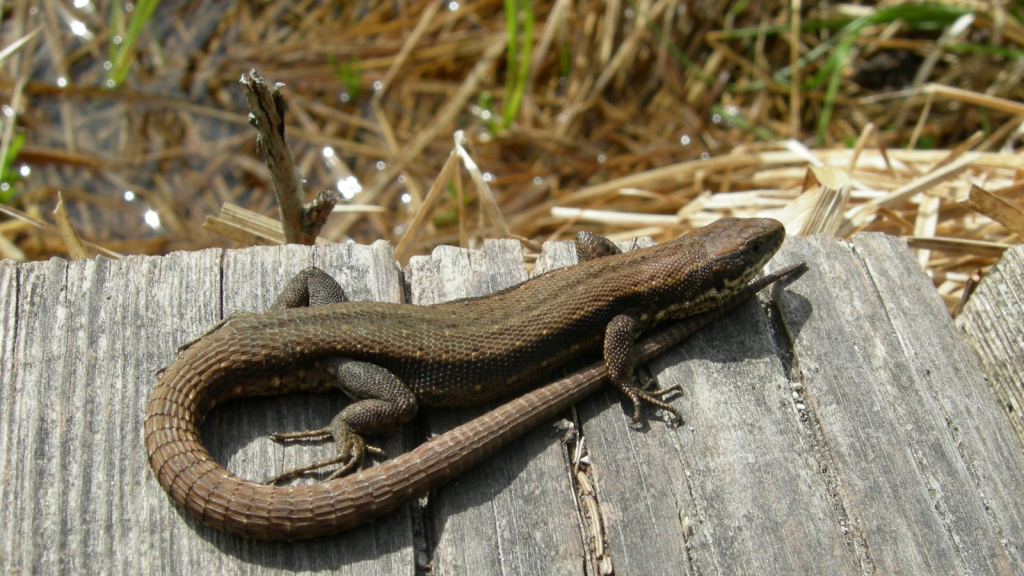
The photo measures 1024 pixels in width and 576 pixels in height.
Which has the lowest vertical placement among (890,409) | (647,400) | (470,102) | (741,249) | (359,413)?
(890,409)

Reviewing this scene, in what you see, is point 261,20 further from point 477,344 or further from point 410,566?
point 410,566

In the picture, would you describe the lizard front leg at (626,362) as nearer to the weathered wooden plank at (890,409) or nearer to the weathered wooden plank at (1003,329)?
the weathered wooden plank at (890,409)

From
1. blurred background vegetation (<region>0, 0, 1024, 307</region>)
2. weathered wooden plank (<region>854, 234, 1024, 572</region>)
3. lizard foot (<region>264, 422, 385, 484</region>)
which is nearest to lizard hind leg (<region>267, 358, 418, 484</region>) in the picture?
lizard foot (<region>264, 422, 385, 484</region>)

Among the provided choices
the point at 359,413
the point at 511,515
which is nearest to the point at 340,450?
the point at 359,413

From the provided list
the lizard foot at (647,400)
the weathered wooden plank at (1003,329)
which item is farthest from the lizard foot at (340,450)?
the weathered wooden plank at (1003,329)

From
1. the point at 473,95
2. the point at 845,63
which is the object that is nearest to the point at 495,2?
the point at 473,95

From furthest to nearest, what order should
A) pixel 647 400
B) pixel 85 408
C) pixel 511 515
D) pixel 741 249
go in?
pixel 741 249
pixel 647 400
pixel 85 408
pixel 511 515

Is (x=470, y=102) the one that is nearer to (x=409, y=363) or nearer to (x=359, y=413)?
(x=409, y=363)
